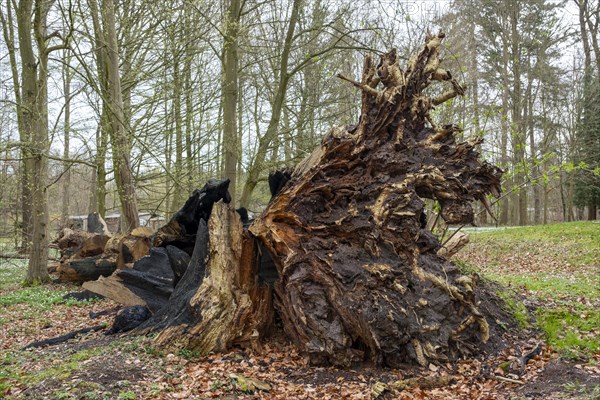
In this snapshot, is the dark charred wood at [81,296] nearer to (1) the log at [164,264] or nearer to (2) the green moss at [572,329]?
(1) the log at [164,264]

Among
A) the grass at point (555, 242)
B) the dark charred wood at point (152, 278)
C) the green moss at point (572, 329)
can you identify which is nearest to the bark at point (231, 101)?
the dark charred wood at point (152, 278)

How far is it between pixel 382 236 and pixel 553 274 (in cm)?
854

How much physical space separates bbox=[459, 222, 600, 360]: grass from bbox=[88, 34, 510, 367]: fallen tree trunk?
668 millimetres

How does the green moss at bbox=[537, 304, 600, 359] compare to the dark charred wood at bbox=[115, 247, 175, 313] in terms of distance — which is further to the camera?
the dark charred wood at bbox=[115, 247, 175, 313]

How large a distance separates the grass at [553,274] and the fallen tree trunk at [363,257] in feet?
2.19

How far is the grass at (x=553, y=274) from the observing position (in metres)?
5.71

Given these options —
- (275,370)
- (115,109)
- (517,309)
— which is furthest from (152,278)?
(517,309)

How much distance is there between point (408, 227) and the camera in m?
5.70

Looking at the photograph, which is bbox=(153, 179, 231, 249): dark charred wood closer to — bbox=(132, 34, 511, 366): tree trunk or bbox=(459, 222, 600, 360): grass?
bbox=(132, 34, 511, 366): tree trunk

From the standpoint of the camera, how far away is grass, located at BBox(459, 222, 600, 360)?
5.71 meters

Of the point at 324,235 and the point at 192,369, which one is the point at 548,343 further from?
the point at 192,369

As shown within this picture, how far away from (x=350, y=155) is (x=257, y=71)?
11.2 meters

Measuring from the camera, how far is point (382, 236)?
5672 millimetres

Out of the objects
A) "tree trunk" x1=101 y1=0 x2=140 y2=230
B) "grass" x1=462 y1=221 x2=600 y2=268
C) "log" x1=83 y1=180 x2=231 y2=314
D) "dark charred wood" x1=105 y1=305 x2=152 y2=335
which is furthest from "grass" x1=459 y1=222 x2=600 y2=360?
"tree trunk" x1=101 y1=0 x2=140 y2=230
